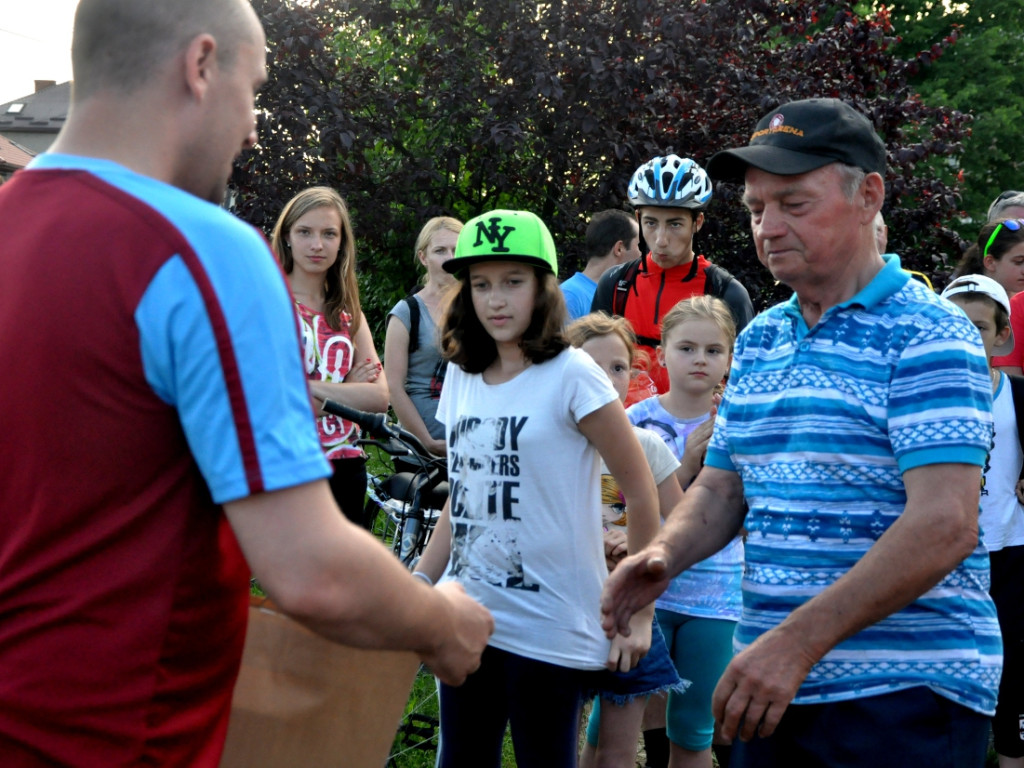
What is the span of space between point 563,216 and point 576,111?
851 millimetres

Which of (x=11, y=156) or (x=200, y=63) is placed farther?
(x=11, y=156)

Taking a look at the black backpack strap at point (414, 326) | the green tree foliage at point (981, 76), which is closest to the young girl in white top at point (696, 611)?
the black backpack strap at point (414, 326)

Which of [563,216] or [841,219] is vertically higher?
[563,216]

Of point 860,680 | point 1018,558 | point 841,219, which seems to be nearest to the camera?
point 860,680

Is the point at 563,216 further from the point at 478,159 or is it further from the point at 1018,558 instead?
the point at 1018,558

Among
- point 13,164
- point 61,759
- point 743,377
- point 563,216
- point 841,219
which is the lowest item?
point 61,759

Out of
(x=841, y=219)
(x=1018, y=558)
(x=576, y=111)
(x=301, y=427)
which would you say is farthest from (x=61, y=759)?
(x=576, y=111)

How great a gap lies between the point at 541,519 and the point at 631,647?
0.48 m

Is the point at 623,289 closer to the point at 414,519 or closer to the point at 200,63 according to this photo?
the point at 414,519

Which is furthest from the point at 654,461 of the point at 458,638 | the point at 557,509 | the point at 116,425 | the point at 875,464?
the point at 116,425

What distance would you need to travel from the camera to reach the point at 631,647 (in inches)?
129

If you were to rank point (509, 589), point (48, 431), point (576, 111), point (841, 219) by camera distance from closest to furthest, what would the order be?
point (48, 431)
point (841, 219)
point (509, 589)
point (576, 111)

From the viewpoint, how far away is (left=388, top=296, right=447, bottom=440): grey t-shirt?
20.2ft

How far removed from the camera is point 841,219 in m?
2.45
